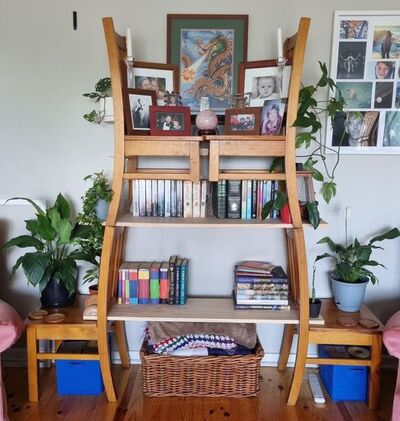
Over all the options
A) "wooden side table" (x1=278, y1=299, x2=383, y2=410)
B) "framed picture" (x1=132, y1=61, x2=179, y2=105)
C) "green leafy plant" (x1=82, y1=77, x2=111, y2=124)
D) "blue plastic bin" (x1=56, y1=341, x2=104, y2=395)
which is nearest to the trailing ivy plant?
"wooden side table" (x1=278, y1=299, x2=383, y2=410)

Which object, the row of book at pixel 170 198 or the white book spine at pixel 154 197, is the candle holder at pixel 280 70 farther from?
the white book spine at pixel 154 197

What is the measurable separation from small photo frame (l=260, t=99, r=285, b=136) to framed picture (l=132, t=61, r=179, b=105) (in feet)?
1.57

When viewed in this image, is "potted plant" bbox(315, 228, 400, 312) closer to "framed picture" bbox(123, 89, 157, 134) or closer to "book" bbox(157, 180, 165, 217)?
"book" bbox(157, 180, 165, 217)

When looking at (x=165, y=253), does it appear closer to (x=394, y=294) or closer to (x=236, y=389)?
(x=236, y=389)

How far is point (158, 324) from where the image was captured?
2014 mm

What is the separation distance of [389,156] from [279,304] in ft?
3.15

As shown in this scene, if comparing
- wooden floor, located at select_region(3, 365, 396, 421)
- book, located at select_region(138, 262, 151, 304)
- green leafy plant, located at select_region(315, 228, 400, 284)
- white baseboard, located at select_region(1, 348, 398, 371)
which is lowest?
wooden floor, located at select_region(3, 365, 396, 421)

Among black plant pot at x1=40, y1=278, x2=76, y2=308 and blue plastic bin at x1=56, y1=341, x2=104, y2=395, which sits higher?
black plant pot at x1=40, y1=278, x2=76, y2=308

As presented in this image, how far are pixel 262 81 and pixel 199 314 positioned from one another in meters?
1.12

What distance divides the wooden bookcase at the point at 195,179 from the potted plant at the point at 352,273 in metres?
0.24

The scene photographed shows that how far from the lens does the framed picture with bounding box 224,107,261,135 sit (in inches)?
67.2

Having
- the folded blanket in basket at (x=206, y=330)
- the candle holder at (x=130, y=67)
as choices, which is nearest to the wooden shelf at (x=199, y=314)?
the folded blanket in basket at (x=206, y=330)

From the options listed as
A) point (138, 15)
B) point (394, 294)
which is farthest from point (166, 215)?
point (394, 294)

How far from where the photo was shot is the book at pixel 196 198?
1.86 metres
